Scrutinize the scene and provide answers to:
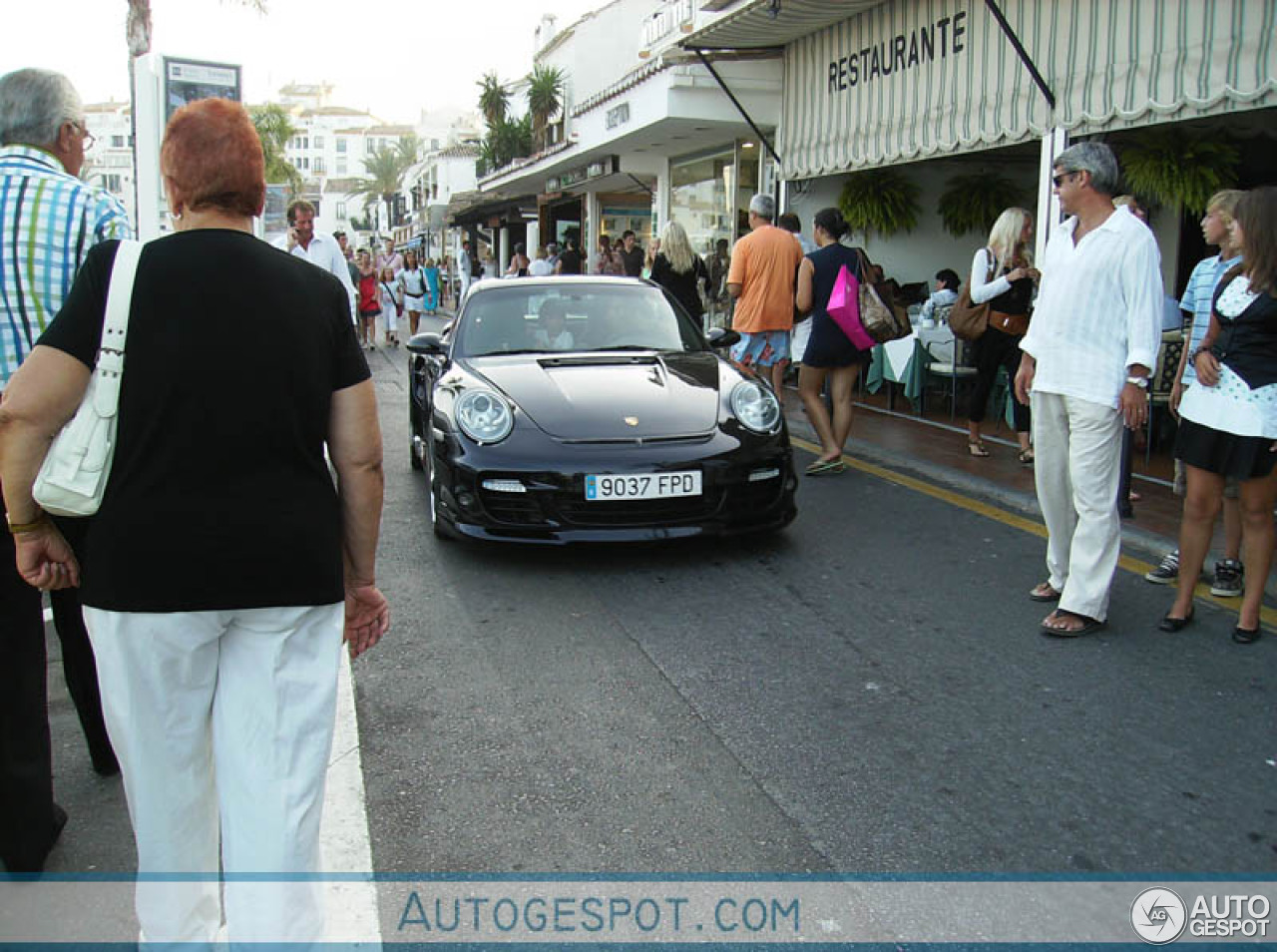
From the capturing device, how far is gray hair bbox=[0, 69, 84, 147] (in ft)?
9.06

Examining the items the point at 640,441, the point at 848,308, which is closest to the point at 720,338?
the point at 848,308

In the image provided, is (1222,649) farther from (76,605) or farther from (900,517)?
(76,605)

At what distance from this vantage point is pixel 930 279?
49.0 feet

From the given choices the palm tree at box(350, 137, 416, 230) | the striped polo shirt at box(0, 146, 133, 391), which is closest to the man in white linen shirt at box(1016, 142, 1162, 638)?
the striped polo shirt at box(0, 146, 133, 391)

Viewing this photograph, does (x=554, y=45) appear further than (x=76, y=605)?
Yes

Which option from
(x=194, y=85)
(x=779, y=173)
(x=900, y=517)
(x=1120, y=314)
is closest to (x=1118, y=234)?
(x=1120, y=314)

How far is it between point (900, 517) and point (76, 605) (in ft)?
15.2

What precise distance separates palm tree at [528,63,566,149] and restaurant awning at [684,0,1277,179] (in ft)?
67.7

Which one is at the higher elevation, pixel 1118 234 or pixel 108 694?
pixel 1118 234

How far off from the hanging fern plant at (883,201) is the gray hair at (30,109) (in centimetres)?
1221

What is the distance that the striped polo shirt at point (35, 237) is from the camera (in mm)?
2660

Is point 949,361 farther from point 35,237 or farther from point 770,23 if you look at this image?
point 35,237

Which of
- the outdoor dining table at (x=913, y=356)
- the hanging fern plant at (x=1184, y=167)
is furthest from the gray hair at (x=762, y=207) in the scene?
the hanging fern plant at (x=1184, y=167)

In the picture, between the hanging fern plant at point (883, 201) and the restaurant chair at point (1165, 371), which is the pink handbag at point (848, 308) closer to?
the restaurant chair at point (1165, 371)
